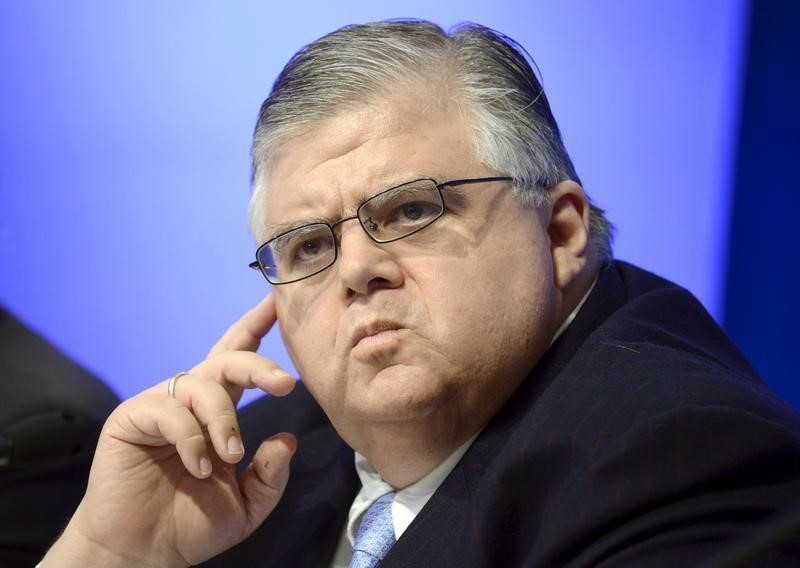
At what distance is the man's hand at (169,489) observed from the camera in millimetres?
1728

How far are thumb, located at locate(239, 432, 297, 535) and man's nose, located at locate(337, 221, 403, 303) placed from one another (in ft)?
1.17

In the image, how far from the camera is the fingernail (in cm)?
160

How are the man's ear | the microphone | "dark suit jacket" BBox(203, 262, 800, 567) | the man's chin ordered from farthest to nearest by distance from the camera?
the microphone, the man's ear, the man's chin, "dark suit jacket" BBox(203, 262, 800, 567)

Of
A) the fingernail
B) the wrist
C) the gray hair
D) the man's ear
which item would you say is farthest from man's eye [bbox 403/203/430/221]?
the wrist

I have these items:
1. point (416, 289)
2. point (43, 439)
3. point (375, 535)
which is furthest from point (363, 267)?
point (43, 439)

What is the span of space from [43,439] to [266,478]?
542 mm

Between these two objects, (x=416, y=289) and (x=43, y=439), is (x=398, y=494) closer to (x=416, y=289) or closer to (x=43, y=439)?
(x=416, y=289)

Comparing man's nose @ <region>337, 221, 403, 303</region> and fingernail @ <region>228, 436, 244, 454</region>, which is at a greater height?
man's nose @ <region>337, 221, 403, 303</region>

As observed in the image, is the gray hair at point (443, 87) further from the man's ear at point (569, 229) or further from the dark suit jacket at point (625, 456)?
the dark suit jacket at point (625, 456)

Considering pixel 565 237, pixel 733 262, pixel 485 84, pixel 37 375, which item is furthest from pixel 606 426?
pixel 37 375

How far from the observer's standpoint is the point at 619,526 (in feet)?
3.90

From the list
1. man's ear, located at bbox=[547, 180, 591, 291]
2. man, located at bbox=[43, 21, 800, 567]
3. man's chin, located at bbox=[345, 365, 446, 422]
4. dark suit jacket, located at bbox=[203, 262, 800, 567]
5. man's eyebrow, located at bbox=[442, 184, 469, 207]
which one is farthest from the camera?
man's ear, located at bbox=[547, 180, 591, 291]

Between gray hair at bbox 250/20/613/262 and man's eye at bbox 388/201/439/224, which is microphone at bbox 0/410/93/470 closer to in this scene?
gray hair at bbox 250/20/613/262

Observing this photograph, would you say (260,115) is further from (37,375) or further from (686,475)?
(686,475)
